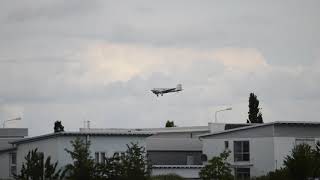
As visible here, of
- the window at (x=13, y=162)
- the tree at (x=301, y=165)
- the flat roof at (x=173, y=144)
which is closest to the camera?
the tree at (x=301, y=165)

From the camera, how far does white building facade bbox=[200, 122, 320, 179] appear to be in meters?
74.2

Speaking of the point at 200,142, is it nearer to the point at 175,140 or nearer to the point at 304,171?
the point at 175,140

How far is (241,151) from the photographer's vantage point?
78.4 m

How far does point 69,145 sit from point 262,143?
22304 millimetres

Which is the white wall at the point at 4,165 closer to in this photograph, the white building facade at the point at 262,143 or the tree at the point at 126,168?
the tree at the point at 126,168

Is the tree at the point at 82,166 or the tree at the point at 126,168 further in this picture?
the tree at the point at 126,168

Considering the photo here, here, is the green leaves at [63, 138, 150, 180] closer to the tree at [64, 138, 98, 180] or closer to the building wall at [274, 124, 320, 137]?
the tree at [64, 138, 98, 180]

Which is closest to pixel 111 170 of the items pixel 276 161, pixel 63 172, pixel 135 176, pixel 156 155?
pixel 135 176

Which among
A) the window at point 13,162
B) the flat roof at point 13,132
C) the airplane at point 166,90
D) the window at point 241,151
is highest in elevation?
the airplane at point 166,90

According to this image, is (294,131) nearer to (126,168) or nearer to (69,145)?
(69,145)

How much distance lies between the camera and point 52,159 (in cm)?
6138

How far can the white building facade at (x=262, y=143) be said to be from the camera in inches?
2921

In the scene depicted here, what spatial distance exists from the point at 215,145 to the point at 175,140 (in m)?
9.35

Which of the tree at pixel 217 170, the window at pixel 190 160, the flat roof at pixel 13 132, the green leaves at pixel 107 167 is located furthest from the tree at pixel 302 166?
the flat roof at pixel 13 132
